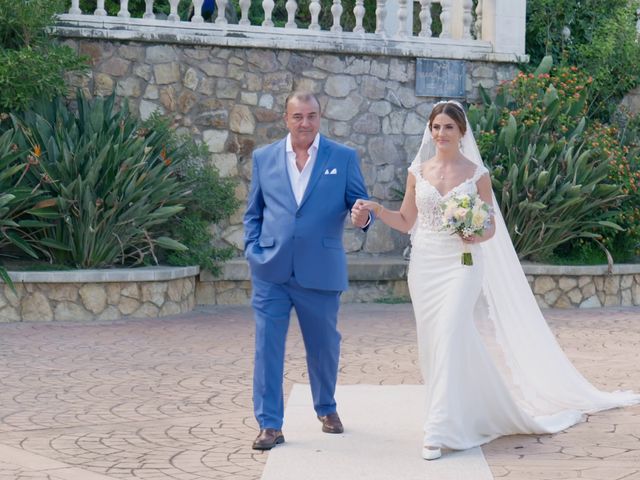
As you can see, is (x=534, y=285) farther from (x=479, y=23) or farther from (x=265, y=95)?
(x=265, y=95)

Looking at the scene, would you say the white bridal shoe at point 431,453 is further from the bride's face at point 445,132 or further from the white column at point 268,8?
the white column at point 268,8

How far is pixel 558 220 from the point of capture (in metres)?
12.9

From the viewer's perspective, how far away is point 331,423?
6547 mm

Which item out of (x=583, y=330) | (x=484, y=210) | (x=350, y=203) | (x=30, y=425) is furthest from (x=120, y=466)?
(x=583, y=330)

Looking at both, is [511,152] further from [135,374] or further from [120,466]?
[120,466]

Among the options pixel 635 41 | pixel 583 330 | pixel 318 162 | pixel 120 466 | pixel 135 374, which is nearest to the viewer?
pixel 120 466

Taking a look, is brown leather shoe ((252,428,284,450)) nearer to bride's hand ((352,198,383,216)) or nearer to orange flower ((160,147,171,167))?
bride's hand ((352,198,383,216))

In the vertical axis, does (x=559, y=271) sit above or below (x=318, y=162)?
below

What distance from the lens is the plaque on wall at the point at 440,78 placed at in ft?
45.6

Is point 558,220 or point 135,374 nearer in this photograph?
point 135,374

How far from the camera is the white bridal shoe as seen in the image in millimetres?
6003

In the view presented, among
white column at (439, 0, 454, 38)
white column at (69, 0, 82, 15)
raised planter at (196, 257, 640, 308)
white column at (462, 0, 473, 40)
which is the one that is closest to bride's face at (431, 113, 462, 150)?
raised planter at (196, 257, 640, 308)

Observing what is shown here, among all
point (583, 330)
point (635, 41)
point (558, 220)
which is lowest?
point (583, 330)

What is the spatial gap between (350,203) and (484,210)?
A: 74cm
